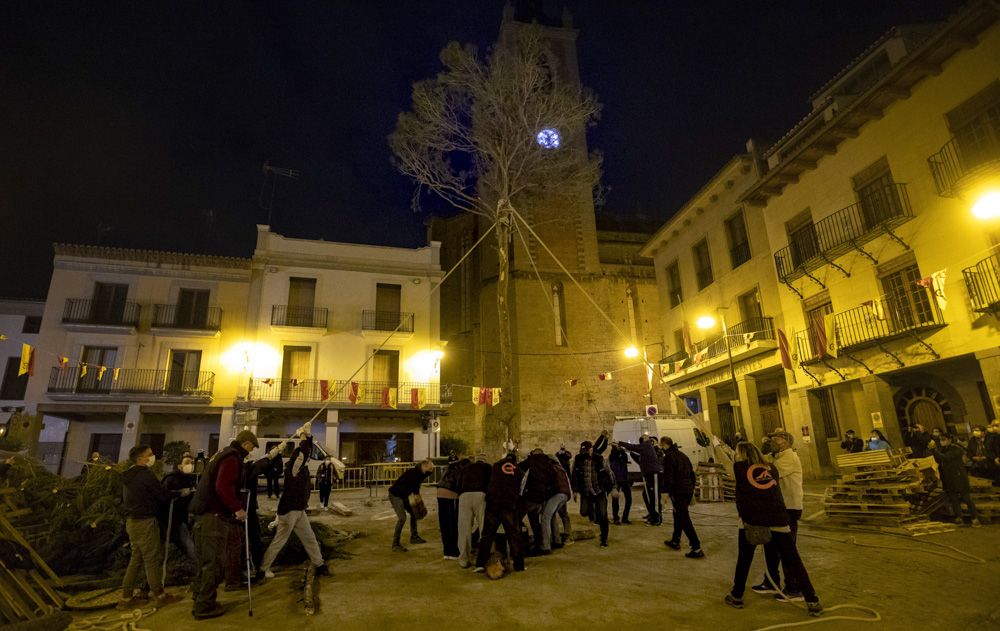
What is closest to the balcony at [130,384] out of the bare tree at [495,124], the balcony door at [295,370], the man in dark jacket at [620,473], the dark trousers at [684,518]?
the balcony door at [295,370]

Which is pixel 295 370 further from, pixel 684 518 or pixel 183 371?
pixel 684 518

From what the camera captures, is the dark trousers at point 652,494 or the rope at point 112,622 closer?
the rope at point 112,622

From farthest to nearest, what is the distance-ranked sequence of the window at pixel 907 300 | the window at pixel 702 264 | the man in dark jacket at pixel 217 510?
the window at pixel 702 264, the window at pixel 907 300, the man in dark jacket at pixel 217 510

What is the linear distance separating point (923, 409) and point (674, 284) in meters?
12.0

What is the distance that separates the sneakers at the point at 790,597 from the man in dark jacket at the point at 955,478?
207 inches

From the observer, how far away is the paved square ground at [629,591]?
4598 millimetres

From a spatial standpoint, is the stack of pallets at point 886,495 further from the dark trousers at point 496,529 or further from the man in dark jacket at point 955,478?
the dark trousers at point 496,529

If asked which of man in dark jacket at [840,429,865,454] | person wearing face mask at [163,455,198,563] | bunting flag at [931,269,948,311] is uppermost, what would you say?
bunting flag at [931,269,948,311]

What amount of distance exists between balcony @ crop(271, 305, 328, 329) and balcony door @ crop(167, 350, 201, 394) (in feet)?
12.2

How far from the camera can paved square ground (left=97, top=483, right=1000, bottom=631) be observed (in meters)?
4.60

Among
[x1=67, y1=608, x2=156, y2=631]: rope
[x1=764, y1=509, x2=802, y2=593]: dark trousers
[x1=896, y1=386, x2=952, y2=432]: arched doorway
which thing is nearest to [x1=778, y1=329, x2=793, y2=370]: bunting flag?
[x1=896, y1=386, x2=952, y2=432]: arched doorway

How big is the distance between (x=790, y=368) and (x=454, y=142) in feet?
42.5

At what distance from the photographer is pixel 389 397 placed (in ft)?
73.6

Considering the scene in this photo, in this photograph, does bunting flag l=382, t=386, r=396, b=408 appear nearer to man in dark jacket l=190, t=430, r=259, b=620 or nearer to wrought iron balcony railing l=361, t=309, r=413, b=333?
wrought iron balcony railing l=361, t=309, r=413, b=333
